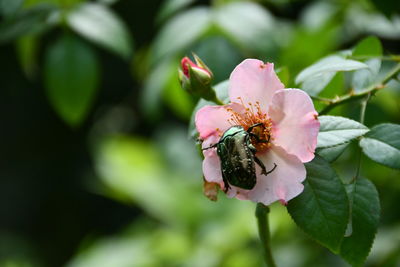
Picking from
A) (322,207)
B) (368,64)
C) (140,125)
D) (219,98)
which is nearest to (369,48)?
(368,64)

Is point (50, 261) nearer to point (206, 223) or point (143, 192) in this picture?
point (143, 192)

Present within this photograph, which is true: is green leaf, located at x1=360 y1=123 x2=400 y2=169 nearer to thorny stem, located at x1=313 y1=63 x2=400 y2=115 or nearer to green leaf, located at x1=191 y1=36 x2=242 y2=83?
thorny stem, located at x1=313 y1=63 x2=400 y2=115

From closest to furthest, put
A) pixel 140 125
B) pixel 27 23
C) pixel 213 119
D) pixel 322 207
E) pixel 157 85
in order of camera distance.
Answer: pixel 322 207 < pixel 213 119 < pixel 27 23 < pixel 157 85 < pixel 140 125

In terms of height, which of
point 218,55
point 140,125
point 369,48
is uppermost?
point 369,48

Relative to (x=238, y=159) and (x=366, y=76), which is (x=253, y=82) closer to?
(x=238, y=159)

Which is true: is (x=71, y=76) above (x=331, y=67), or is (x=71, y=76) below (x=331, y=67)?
below

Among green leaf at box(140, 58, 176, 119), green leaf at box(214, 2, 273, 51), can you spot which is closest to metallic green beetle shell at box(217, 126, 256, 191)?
green leaf at box(214, 2, 273, 51)

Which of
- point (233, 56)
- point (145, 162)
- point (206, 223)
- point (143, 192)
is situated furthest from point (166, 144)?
point (233, 56)

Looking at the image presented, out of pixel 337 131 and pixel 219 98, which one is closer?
pixel 337 131

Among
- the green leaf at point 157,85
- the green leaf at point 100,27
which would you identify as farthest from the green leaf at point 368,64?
the green leaf at point 157,85
